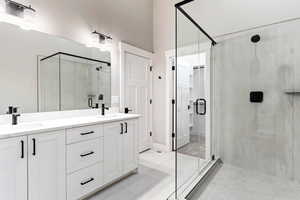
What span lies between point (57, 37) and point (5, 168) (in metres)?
1.61

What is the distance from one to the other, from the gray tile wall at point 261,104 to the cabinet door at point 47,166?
2372 mm

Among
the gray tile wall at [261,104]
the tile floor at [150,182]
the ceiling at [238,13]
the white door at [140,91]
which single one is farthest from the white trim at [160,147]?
the ceiling at [238,13]

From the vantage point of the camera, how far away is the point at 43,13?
206 cm

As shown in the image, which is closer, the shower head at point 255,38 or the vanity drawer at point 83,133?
the vanity drawer at point 83,133

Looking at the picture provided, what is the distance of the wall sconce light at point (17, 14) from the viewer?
5.76 ft

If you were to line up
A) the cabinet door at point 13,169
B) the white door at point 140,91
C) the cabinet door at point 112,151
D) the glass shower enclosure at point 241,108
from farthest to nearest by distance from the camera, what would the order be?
1. the white door at point 140,91
2. the glass shower enclosure at point 241,108
3. the cabinet door at point 112,151
4. the cabinet door at point 13,169

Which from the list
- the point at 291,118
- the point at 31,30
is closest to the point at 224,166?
the point at 291,118

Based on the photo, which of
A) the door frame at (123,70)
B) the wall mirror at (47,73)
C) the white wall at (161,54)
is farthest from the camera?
the white wall at (161,54)

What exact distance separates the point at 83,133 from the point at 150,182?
113cm

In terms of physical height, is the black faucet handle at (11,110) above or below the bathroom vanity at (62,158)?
above

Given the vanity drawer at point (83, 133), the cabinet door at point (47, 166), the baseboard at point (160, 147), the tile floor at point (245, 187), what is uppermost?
the vanity drawer at point (83, 133)

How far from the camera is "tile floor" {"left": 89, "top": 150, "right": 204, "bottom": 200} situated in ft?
6.37

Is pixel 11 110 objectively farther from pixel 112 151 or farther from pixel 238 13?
pixel 238 13

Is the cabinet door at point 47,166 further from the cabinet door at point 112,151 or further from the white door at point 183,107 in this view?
the white door at point 183,107
